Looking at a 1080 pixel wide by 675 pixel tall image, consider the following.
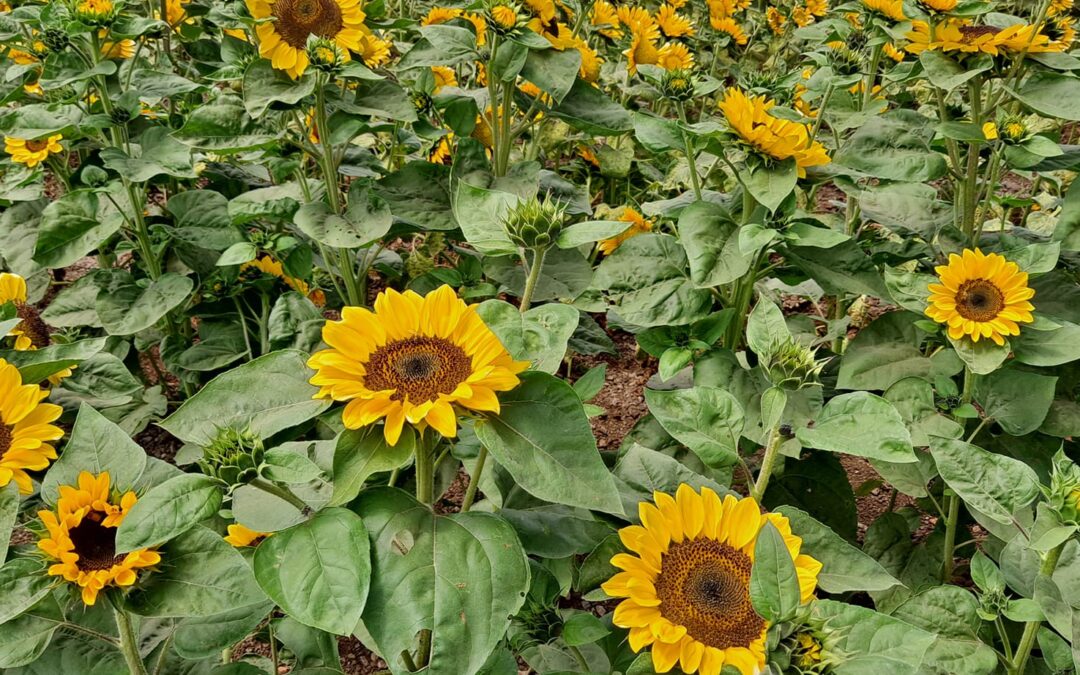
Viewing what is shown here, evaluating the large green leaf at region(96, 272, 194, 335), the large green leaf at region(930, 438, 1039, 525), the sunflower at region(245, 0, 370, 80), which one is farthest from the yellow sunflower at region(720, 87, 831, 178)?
the large green leaf at region(96, 272, 194, 335)

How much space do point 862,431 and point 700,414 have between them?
251 mm

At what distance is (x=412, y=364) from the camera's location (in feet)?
3.38

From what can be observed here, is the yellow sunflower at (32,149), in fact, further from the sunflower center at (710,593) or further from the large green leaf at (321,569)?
the sunflower center at (710,593)

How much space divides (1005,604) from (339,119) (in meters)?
1.72

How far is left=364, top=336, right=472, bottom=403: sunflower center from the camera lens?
1000mm

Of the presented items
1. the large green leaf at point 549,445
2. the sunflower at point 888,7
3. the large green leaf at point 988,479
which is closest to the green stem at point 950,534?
the large green leaf at point 988,479

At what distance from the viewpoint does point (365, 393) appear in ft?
3.12

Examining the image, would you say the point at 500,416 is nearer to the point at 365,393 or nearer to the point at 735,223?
the point at 365,393

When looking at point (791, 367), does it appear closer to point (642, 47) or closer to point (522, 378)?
point (522, 378)

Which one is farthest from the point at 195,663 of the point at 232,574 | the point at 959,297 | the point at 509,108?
the point at 959,297

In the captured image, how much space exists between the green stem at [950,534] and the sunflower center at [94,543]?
144 centimetres

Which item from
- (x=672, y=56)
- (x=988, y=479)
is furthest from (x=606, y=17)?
(x=988, y=479)

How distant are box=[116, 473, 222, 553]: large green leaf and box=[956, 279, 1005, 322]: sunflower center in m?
1.39

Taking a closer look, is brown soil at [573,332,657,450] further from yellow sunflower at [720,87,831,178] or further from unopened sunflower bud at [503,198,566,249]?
unopened sunflower bud at [503,198,566,249]
